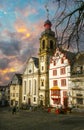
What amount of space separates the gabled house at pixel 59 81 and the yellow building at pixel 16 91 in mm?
18754

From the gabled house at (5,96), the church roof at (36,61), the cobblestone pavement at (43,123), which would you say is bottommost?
the cobblestone pavement at (43,123)

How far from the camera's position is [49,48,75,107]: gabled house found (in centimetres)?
5009

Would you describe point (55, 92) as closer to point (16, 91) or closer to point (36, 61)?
point (36, 61)

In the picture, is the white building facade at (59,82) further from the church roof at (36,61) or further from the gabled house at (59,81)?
the church roof at (36,61)

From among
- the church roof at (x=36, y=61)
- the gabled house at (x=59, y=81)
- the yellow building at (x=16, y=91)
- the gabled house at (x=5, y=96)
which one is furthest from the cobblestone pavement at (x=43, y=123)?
the gabled house at (x=5, y=96)

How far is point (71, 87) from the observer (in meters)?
48.2

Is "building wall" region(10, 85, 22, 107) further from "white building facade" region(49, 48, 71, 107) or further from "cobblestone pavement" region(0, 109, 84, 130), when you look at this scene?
"cobblestone pavement" region(0, 109, 84, 130)

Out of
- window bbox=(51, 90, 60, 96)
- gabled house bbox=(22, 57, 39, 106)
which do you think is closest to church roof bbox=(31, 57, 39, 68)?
gabled house bbox=(22, 57, 39, 106)

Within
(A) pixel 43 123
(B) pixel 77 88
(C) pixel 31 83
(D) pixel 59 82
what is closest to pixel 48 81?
(D) pixel 59 82

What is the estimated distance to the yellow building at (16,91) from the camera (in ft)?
234

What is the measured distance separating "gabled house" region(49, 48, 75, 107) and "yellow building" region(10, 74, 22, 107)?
61.5 ft

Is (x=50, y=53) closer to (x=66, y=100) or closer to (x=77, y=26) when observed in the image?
(x=66, y=100)

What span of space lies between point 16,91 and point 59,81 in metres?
25.0

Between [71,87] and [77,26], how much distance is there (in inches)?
1564
